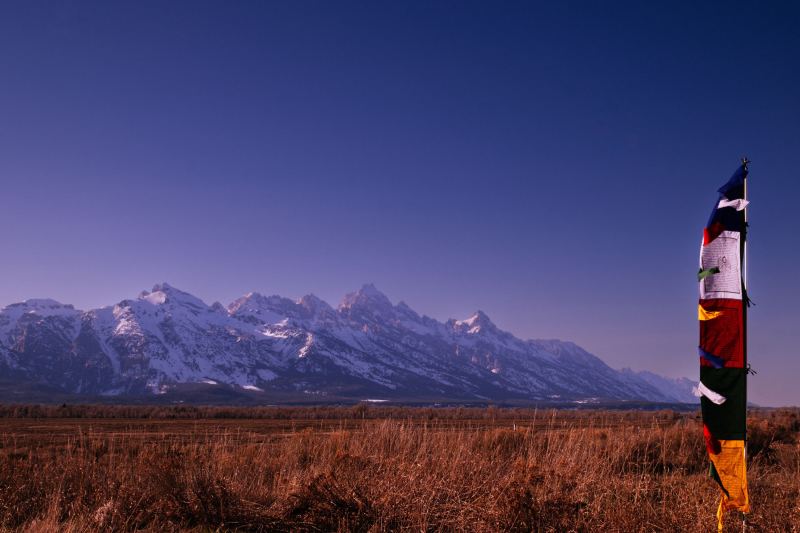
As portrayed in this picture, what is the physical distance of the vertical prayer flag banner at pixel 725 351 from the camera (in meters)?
7.59

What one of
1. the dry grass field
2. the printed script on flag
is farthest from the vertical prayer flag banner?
the dry grass field

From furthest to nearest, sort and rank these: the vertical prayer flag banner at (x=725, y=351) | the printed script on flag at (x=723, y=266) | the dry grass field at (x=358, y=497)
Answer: the dry grass field at (x=358, y=497) → the printed script on flag at (x=723, y=266) → the vertical prayer flag banner at (x=725, y=351)

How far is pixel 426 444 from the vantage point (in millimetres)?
15281

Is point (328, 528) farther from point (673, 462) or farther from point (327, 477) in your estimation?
point (673, 462)

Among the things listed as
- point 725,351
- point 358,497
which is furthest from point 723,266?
point 358,497

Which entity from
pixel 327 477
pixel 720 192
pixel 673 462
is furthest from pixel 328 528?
pixel 673 462

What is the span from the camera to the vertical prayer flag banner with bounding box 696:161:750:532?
759 centimetres

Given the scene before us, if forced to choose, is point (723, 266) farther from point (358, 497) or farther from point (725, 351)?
point (358, 497)

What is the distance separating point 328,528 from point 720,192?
702 centimetres

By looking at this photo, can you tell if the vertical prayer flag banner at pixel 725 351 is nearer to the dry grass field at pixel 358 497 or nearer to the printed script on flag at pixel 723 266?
the printed script on flag at pixel 723 266

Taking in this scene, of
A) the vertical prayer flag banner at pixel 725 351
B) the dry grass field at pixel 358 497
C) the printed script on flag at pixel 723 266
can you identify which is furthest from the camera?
A: the dry grass field at pixel 358 497

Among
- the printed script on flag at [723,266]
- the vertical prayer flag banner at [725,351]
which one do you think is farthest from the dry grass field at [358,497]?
the printed script on flag at [723,266]

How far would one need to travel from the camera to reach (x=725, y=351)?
769cm

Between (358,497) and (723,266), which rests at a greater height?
(723,266)
